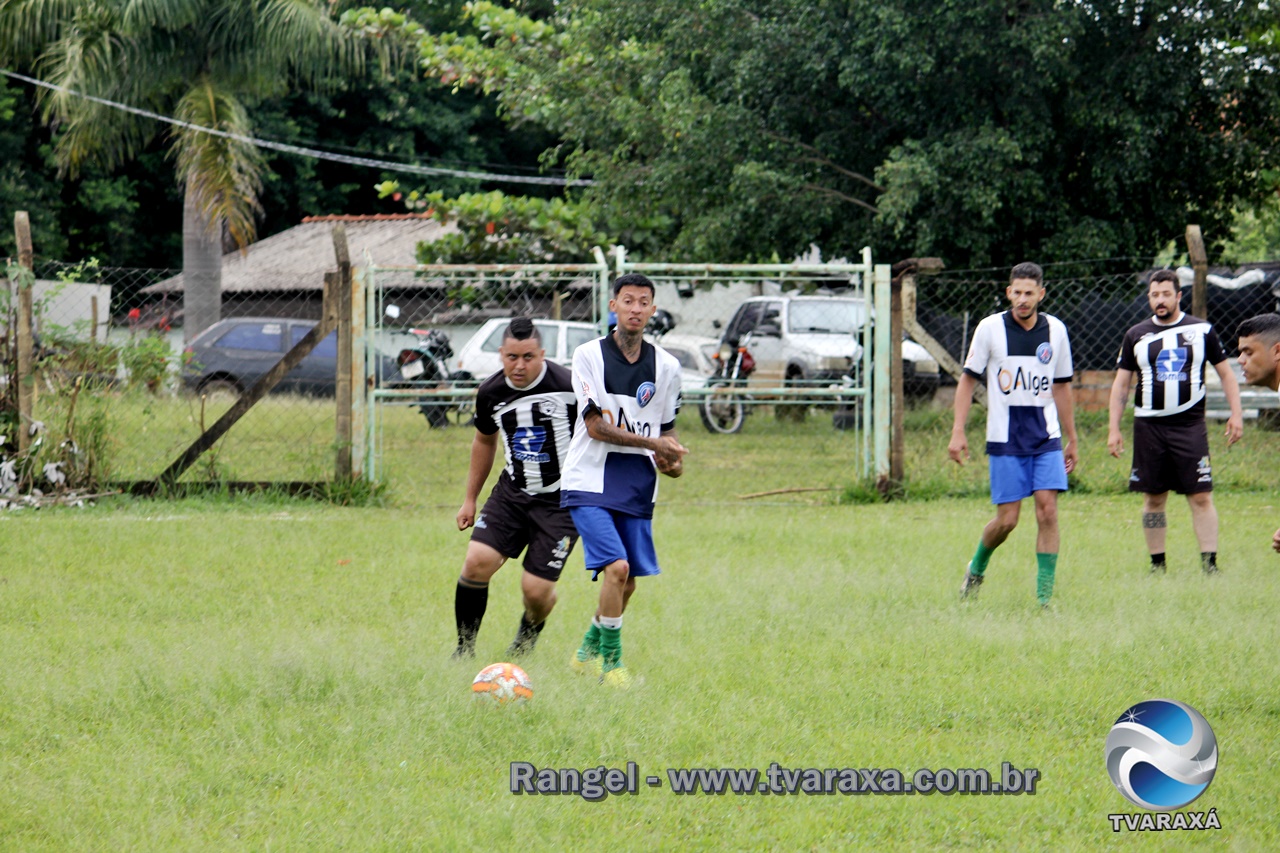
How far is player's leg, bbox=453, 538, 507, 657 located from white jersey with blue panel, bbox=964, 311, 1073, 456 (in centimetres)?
319

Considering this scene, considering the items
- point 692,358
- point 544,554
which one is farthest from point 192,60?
point 544,554

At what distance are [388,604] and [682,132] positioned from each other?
10.9 m

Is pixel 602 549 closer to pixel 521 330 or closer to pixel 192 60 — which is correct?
pixel 521 330

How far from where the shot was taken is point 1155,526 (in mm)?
8547

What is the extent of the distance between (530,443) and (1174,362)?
4708 millimetres

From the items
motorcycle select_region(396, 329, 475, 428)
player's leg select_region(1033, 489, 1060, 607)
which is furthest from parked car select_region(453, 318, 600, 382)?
player's leg select_region(1033, 489, 1060, 607)

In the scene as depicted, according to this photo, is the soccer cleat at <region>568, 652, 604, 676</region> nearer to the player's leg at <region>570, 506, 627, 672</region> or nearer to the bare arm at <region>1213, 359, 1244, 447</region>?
the player's leg at <region>570, 506, 627, 672</region>

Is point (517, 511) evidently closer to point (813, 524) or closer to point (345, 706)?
point (345, 706)

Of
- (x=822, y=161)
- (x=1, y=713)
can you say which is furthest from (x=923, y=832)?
(x=822, y=161)

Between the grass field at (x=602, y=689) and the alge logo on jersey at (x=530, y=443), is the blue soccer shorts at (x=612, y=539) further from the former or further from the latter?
the grass field at (x=602, y=689)

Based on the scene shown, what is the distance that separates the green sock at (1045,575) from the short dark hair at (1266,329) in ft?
9.00

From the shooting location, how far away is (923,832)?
4066 mm

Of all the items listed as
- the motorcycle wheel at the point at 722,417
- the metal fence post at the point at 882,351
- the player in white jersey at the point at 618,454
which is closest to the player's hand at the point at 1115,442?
the metal fence post at the point at 882,351

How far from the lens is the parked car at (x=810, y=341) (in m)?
18.3
